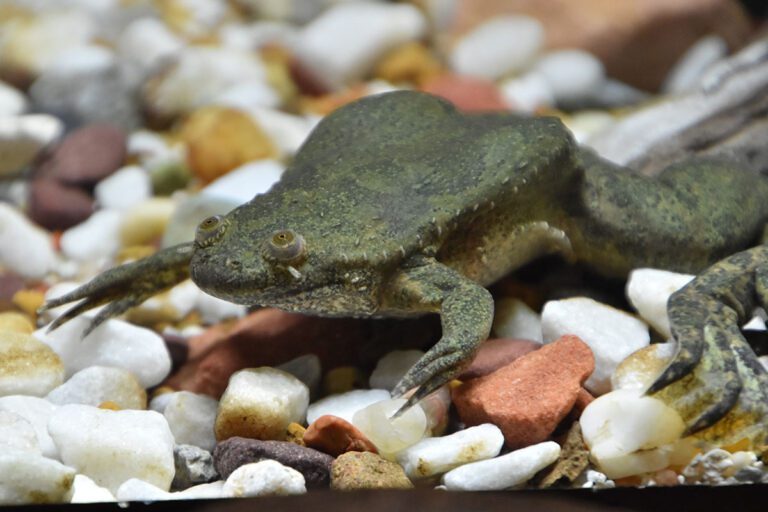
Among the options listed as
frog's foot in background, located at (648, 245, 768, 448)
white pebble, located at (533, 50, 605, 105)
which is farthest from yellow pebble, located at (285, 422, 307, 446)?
white pebble, located at (533, 50, 605, 105)

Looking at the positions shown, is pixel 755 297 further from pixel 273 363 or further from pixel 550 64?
pixel 550 64

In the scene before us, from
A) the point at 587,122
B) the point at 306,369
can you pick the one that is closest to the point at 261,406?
the point at 306,369

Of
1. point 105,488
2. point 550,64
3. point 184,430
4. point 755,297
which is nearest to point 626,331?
point 755,297

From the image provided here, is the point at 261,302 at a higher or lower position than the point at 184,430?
higher

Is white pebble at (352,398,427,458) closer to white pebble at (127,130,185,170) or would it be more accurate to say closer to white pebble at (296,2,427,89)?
white pebble at (127,130,185,170)

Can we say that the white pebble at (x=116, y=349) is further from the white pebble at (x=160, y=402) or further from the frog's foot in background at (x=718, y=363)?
the frog's foot in background at (x=718, y=363)

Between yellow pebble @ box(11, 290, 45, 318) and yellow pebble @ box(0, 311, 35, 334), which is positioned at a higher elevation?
yellow pebble @ box(0, 311, 35, 334)
